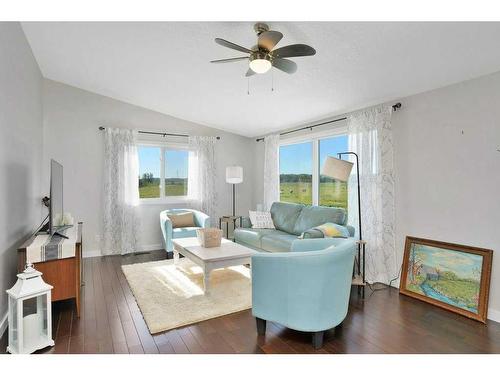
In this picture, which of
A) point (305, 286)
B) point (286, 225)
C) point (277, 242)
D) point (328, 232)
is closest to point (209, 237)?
point (277, 242)

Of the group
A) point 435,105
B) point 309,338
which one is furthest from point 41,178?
point 435,105

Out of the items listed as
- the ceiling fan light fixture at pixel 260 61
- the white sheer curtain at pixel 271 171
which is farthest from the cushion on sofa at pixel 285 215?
the ceiling fan light fixture at pixel 260 61

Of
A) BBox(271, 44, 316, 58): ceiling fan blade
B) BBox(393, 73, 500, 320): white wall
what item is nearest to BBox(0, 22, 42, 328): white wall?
BBox(271, 44, 316, 58): ceiling fan blade

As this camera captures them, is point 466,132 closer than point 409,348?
No

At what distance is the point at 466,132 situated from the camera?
9.14ft

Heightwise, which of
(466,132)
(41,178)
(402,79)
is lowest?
(41,178)

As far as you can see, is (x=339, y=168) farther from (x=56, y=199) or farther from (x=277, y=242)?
(x=56, y=199)

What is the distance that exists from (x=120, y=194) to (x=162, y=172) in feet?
3.01

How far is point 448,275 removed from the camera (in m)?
2.90

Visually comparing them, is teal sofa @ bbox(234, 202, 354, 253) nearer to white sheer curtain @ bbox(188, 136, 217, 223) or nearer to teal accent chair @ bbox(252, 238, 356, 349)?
white sheer curtain @ bbox(188, 136, 217, 223)

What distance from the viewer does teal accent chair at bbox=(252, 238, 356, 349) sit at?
201cm
